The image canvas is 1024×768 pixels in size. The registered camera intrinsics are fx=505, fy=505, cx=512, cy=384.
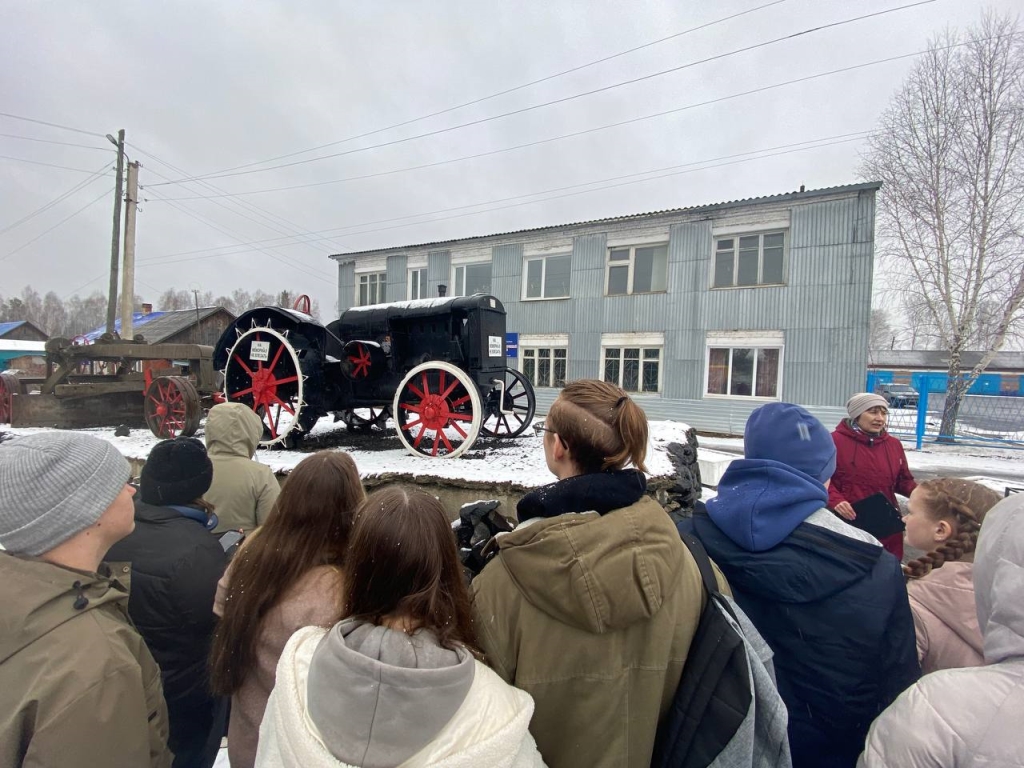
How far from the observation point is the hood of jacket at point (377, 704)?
0.85 meters

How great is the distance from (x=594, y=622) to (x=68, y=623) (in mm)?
1053

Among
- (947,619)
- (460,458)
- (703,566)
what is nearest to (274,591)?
(703,566)

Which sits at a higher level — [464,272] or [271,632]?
[464,272]

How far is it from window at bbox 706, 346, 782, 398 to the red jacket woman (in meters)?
9.63

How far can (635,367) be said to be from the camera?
1384 centimetres

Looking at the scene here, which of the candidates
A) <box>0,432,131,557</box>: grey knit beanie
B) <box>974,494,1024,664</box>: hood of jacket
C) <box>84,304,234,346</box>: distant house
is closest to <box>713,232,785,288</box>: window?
<box>974,494,1024,664</box>: hood of jacket

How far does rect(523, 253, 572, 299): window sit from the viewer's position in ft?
48.3

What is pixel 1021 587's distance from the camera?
97 centimetres

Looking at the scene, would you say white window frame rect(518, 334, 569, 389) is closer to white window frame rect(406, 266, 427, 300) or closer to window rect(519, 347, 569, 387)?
window rect(519, 347, 569, 387)

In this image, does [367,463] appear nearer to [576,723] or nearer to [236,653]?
[236,653]

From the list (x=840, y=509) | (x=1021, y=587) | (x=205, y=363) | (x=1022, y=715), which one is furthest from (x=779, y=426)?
(x=205, y=363)

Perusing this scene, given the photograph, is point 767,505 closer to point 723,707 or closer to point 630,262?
point 723,707

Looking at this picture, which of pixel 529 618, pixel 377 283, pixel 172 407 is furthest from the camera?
pixel 377 283

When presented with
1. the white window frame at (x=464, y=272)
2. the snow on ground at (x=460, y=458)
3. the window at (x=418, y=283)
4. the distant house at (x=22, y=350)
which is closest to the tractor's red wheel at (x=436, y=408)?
the snow on ground at (x=460, y=458)
